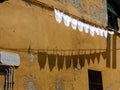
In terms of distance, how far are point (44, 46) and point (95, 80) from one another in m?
Answer: 3.18

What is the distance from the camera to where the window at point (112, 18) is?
1271 cm

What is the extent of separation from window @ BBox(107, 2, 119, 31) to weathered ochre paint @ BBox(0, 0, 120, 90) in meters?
1.89

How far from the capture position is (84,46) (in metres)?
10.3

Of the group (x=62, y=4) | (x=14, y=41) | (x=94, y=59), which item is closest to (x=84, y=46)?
(x=94, y=59)

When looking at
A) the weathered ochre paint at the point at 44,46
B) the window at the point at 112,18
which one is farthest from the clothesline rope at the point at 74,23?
the window at the point at 112,18

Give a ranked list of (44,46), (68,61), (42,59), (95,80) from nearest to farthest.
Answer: (42,59), (44,46), (68,61), (95,80)

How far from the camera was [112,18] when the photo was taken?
12992mm

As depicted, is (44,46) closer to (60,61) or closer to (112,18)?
(60,61)

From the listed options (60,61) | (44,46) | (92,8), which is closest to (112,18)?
(92,8)

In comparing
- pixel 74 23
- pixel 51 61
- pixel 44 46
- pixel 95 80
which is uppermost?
pixel 74 23

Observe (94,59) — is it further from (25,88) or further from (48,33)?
(25,88)

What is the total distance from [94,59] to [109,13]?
265cm

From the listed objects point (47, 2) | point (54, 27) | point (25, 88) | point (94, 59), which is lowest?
point (25, 88)

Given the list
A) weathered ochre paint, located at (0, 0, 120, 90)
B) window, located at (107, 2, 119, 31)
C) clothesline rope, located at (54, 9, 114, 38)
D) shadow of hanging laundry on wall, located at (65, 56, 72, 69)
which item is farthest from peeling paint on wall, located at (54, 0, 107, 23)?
shadow of hanging laundry on wall, located at (65, 56, 72, 69)
